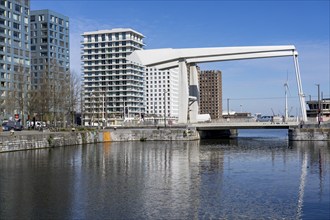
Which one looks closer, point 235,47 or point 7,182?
point 7,182

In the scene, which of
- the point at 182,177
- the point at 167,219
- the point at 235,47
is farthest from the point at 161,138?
the point at 167,219

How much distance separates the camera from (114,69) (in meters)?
177

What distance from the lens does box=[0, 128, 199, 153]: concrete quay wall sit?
54219 millimetres

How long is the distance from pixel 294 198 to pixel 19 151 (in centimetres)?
4071

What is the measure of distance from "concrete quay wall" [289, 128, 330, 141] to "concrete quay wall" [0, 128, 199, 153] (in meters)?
20.5

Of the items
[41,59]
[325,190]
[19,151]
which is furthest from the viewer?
[41,59]

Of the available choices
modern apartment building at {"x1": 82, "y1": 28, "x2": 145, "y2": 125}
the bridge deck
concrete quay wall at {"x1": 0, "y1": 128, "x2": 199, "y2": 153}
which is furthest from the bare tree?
modern apartment building at {"x1": 82, "y1": 28, "x2": 145, "y2": 125}

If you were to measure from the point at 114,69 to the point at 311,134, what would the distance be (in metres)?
114

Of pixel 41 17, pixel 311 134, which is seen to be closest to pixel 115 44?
pixel 41 17

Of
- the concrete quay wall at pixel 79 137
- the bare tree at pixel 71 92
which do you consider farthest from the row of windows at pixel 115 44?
the concrete quay wall at pixel 79 137

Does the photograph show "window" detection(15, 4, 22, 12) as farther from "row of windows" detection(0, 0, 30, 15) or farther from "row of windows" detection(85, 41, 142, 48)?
"row of windows" detection(85, 41, 142, 48)

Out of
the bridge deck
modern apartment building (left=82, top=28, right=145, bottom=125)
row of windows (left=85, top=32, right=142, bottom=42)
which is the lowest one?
the bridge deck

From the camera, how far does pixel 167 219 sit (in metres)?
18.1

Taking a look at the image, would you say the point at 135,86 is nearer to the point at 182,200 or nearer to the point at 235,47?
the point at 235,47
